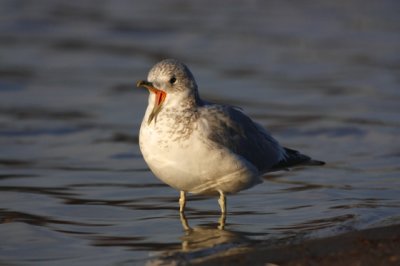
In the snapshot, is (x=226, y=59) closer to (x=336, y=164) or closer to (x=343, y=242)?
(x=336, y=164)

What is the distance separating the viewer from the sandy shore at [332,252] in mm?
5590

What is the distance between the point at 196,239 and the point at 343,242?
3.43 feet

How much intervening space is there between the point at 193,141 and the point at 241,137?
0.58 meters

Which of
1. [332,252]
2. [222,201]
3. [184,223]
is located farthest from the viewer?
[222,201]

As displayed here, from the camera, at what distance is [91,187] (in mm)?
7980

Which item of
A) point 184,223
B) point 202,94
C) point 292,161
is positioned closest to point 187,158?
point 184,223

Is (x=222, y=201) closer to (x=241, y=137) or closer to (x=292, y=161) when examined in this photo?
(x=241, y=137)

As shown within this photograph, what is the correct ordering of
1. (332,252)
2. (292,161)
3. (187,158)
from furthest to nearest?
(292,161) → (187,158) → (332,252)

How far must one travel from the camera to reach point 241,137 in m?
7.18

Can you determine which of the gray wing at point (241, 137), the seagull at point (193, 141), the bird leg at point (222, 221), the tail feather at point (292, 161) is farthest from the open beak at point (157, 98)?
the tail feather at point (292, 161)

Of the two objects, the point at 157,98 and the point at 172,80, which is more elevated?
the point at 172,80

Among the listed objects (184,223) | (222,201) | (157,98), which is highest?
(157,98)

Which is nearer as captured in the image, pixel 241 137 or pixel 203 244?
pixel 203 244

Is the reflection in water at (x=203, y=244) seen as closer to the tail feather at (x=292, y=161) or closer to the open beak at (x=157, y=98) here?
the tail feather at (x=292, y=161)
